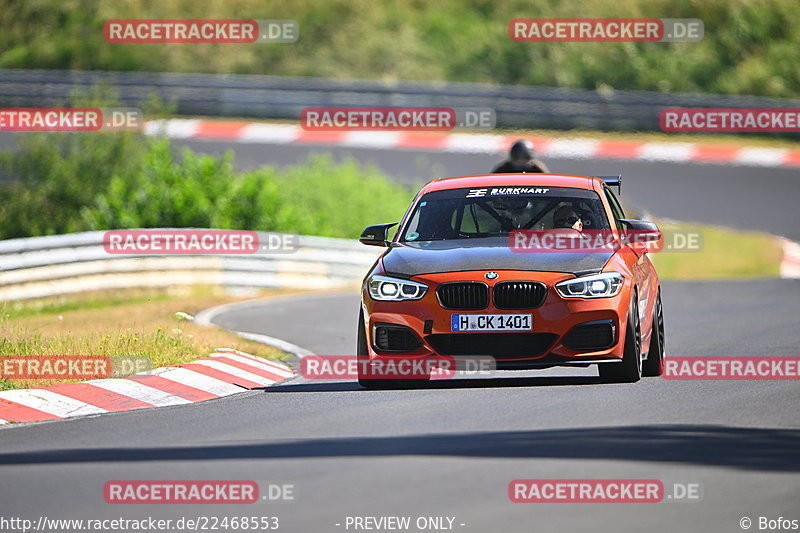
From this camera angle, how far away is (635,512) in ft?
24.3

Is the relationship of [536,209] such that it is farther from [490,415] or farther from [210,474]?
[210,474]

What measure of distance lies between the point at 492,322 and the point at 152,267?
11.0 metres

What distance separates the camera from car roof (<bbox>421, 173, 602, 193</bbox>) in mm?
12930

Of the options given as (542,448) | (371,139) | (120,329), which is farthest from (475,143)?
(542,448)

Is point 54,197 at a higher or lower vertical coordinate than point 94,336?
higher

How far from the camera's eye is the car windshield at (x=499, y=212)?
12531mm

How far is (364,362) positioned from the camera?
38.8 feet

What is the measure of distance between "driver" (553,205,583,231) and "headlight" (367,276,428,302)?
1629 millimetres

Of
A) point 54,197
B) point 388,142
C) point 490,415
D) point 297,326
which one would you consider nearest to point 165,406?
point 490,415

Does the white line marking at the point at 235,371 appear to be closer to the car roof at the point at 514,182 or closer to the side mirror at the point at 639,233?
the car roof at the point at 514,182

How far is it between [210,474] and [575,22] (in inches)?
1406

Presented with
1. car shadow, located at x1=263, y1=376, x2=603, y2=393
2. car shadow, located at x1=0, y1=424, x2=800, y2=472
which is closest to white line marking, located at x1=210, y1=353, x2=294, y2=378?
car shadow, located at x1=263, y1=376, x2=603, y2=393

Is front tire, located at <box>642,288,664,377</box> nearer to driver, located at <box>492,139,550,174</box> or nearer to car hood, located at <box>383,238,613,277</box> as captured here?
car hood, located at <box>383,238,613,277</box>

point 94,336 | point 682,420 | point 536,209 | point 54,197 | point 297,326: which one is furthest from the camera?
point 54,197
